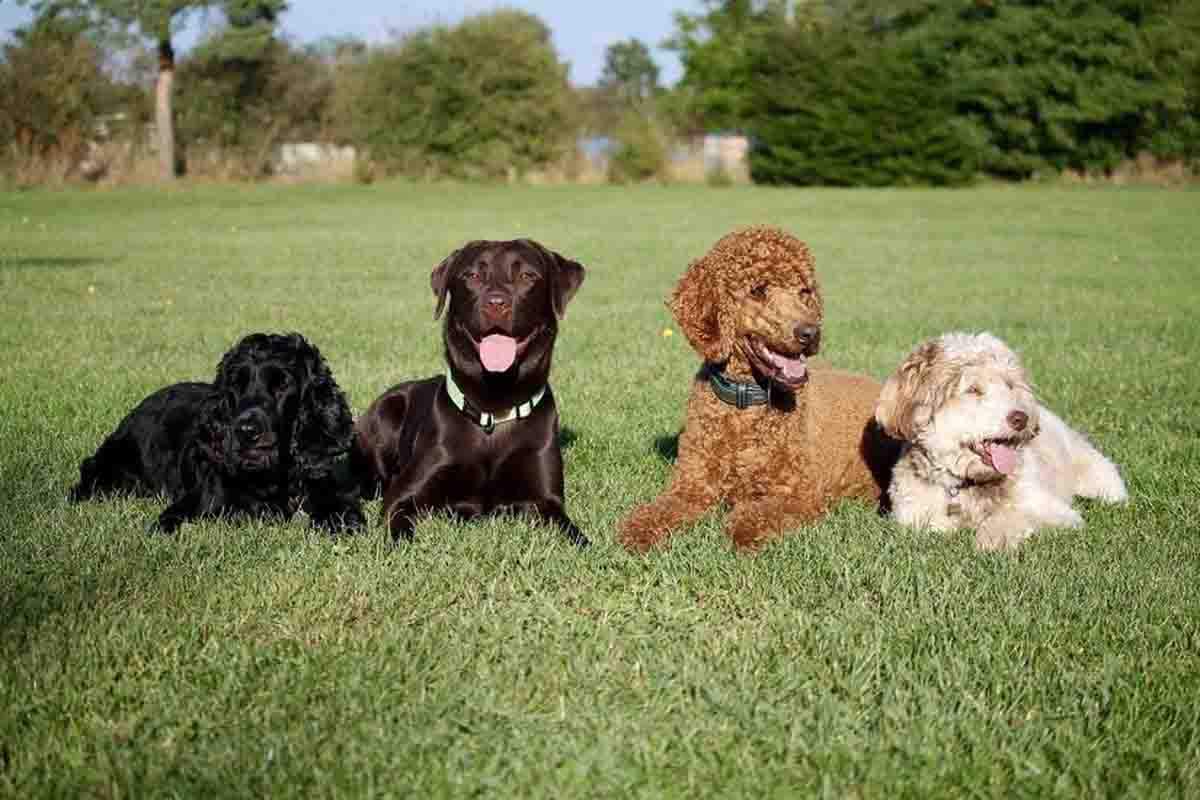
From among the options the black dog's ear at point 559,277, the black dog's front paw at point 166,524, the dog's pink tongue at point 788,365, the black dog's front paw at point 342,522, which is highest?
the black dog's ear at point 559,277

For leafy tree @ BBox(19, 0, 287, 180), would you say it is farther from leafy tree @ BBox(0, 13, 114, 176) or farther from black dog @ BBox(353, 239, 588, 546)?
black dog @ BBox(353, 239, 588, 546)

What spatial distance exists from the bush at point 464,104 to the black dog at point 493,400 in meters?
44.7

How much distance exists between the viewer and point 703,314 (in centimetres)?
538

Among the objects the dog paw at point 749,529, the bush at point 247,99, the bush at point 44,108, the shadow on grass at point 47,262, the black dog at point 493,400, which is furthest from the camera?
the bush at point 247,99

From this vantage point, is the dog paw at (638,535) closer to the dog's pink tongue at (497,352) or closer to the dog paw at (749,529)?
the dog paw at (749,529)

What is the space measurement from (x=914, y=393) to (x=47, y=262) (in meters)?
15.4

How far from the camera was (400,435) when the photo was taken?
6484mm

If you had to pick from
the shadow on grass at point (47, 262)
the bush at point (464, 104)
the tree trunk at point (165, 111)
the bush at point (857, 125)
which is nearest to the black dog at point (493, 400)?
the shadow on grass at point (47, 262)

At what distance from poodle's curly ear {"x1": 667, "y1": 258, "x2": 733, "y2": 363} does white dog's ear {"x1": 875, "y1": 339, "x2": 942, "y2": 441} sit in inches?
31.5

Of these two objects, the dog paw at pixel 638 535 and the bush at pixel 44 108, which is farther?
the bush at pixel 44 108

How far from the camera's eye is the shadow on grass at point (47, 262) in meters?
16.7

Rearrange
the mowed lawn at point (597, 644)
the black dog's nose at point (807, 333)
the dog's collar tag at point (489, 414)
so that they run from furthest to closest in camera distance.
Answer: the dog's collar tag at point (489, 414) → the black dog's nose at point (807, 333) → the mowed lawn at point (597, 644)

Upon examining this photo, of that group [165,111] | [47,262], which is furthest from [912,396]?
[165,111]

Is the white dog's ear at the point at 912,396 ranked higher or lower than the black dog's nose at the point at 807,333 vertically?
lower
